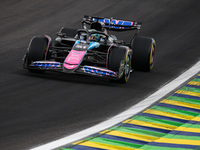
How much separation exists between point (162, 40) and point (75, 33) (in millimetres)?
5198

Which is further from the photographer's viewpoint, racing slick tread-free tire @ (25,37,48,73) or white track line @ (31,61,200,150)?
racing slick tread-free tire @ (25,37,48,73)

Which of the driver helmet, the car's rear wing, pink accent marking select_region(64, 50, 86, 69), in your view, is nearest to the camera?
pink accent marking select_region(64, 50, 86, 69)

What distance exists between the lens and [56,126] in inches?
397

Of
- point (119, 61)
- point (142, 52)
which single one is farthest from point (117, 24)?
point (119, 61)

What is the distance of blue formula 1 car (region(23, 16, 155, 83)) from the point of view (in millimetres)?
13578

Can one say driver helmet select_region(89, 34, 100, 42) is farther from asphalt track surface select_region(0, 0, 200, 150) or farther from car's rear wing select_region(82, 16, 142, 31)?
asphalt track surface select_region(0, 0, 200, 150)

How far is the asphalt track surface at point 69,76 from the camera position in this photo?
33.7ft

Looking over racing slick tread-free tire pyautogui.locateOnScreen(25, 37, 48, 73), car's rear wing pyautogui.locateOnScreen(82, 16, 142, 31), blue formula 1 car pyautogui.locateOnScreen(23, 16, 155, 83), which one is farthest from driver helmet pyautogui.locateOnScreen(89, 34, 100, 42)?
racing slick tread-free tire pyautogui.locateOnScreen(25, 37, 48, 73)

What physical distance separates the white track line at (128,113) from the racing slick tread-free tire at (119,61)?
106 centimetres

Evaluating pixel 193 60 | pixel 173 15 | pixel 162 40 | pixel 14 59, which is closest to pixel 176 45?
pixel 162 40

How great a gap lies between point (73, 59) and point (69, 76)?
38.1 inches

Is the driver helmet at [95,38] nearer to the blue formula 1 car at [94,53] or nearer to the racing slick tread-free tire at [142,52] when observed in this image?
the blue formula 1 car at [94,53]

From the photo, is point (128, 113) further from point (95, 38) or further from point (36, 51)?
point (95, 38)

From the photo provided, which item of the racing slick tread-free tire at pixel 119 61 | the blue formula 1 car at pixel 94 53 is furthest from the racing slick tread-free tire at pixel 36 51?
the racing slick tread-free tire at pixel 119 61
